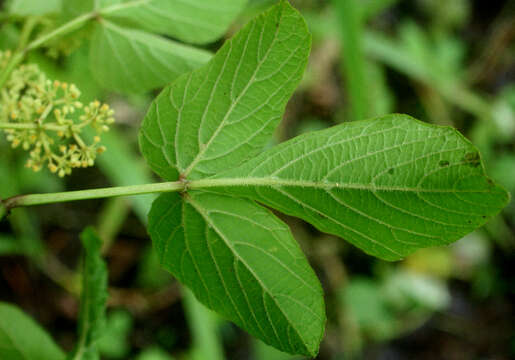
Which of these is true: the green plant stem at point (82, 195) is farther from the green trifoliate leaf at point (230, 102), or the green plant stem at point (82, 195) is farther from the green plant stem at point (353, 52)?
the green plant stem at point (353, 52)

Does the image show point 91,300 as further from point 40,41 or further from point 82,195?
point 40,41

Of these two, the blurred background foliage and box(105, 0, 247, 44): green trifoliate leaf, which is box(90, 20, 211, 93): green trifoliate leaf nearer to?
box(105, 0, 247, 44): green trifoliate leaf

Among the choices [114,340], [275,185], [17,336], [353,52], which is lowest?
[114,340]

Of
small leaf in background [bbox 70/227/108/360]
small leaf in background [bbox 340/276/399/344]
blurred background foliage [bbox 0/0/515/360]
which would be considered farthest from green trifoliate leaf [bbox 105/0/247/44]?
small leaf in background [bbox 340/276/399/344]

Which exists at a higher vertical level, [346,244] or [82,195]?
[82,195]

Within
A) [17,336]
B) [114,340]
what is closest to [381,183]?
[17,336]

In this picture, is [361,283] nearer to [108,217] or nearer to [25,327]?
[108,217]

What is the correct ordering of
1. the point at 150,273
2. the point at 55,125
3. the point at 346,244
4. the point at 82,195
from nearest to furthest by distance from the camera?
the point at 82,195 → the point at 55,125 → the point at 150,273 → the point at 346,244

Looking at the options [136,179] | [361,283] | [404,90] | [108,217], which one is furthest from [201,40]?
[404,90]
